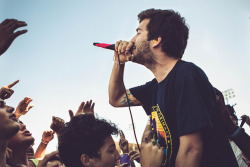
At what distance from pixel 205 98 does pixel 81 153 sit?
1.31 m

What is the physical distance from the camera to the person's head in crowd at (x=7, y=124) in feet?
7.93

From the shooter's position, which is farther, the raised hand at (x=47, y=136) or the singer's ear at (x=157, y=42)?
the raised hand at (x=47, y=136)

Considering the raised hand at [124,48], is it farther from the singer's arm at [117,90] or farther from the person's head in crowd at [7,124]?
the person's head in crowd at [7,124]

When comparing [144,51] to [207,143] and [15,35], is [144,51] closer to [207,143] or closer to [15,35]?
[207,143]

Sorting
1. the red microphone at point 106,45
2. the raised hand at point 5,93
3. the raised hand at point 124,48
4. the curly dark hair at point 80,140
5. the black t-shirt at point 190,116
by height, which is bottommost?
the curly dark hair at point 80,140

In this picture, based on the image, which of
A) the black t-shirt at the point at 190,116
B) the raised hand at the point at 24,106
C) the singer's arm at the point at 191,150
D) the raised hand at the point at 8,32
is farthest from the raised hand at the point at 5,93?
the singer's arm at the point at 191,150

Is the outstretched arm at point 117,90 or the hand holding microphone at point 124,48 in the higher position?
the hand holding microphone at point 124,48

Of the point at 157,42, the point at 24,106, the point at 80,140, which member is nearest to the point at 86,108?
the point at 80,140

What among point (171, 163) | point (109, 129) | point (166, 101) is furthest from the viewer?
point (109, 129)

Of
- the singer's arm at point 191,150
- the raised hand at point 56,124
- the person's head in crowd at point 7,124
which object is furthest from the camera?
the raised hand at point 56,124

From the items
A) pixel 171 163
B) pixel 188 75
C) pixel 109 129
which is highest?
pixel 188 75

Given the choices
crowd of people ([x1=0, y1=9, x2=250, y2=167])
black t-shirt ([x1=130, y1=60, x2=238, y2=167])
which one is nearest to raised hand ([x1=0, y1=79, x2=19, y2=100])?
crowd of people ([x1=0, y1=9, x2=250, y2=167])

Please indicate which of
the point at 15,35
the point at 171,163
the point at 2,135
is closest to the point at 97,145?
the point at 171,163

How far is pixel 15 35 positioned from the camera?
2.01 m
